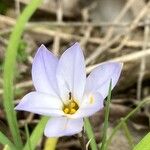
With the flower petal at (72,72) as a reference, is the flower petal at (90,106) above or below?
below

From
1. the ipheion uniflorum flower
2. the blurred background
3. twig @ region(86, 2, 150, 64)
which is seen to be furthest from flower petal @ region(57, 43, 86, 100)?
twig @ region(86, 2, 150, 64)

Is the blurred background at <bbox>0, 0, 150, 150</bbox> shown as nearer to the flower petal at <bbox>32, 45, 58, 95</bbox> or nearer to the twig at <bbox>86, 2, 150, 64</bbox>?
the twig at <bbox>86, 2, 150, 64</bbox>

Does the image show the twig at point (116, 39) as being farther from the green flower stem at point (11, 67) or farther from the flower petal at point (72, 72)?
the flower petal at point (72, 72)

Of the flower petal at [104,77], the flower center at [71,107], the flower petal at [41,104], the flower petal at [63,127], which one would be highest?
the flower petal at [104,77]

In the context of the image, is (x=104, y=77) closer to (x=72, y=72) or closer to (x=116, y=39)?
(x=72, y=72)

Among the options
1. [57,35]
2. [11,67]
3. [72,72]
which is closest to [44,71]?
[72,72]

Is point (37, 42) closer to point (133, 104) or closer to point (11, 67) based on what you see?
point (133, 104)

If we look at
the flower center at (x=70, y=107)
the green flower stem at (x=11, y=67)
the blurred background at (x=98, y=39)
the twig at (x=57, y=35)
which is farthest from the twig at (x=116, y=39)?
the flower center at (x=70, y=107)
